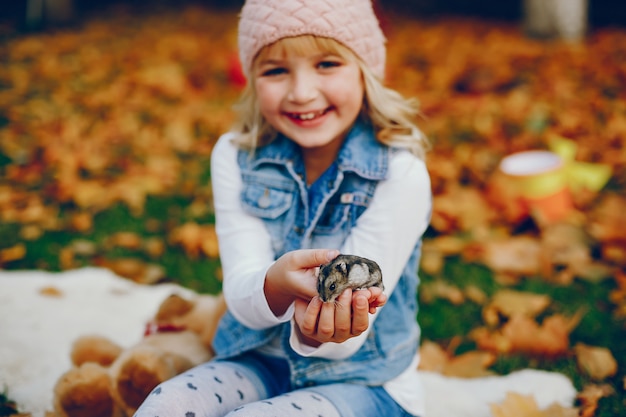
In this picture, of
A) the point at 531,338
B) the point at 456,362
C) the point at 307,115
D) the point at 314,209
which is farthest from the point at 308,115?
the point at 531,338

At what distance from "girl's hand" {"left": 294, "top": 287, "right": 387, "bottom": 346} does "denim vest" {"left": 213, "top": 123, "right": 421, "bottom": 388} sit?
307 mm

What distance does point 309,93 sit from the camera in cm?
158

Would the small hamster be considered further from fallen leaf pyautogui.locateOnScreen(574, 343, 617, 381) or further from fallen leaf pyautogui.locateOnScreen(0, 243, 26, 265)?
fallen leaf pyautogui.locateOnScreen(0, 243, 26, 265)

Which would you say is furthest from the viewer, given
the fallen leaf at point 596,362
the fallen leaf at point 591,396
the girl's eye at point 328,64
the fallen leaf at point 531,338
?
the fallen leaf at point 531,338

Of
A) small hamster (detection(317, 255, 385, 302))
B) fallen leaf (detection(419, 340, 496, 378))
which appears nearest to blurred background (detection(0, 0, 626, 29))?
fallen leaf (detection(419, 340, 496, 378))

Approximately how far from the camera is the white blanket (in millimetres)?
1898

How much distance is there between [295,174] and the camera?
174 cm

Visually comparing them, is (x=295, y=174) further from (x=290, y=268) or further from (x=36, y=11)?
(x=36, y=11)

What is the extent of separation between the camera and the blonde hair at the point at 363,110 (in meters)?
1.59

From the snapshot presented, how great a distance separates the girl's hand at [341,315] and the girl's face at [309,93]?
56cm

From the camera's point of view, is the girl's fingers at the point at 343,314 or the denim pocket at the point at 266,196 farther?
the denim pocket at the point at 266,196

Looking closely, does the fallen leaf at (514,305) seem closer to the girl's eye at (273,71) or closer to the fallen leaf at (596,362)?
the fallen leaf at (596,362)

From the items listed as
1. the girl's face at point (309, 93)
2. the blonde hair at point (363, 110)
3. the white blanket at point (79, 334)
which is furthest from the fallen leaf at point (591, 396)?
the girl's face at point (309, 93)

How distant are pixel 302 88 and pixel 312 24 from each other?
0.17 m
